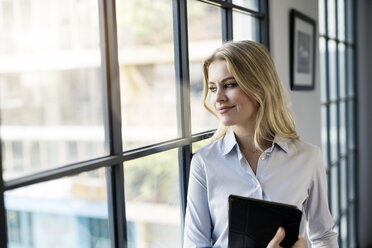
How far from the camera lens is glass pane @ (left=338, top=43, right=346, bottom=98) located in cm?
363

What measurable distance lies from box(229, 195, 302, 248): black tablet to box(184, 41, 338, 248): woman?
0.10 m

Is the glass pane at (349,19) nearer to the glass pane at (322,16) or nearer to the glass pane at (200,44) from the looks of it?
the glass pane at (322,16)

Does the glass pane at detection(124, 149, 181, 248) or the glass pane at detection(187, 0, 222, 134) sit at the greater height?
the glass pane at detection(187, 0, 222, 134)

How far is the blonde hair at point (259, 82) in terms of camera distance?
3.99 feet

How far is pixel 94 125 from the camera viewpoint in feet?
4.20

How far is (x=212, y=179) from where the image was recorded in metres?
1.23

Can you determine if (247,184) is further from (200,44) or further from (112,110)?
(200,44)

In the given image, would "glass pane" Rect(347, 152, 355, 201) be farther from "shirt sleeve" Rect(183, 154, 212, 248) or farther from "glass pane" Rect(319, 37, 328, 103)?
"shirt sleeve" Rect(183, 154, 212, 248)

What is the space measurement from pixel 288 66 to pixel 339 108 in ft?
5.26

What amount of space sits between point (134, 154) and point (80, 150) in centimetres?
22

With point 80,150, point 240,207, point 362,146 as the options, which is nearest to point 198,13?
point 80,150

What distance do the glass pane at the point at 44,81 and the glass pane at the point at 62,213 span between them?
0.24 ft

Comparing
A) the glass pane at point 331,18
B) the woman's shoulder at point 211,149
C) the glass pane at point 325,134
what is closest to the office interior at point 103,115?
the woman's shoulder at point 211,149

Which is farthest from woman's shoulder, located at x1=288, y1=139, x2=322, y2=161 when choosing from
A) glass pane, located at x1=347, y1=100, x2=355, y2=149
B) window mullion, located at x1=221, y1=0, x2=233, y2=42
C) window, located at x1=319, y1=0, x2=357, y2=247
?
glass pane, located at x1=347, y1=100, x2=355, y2=149
